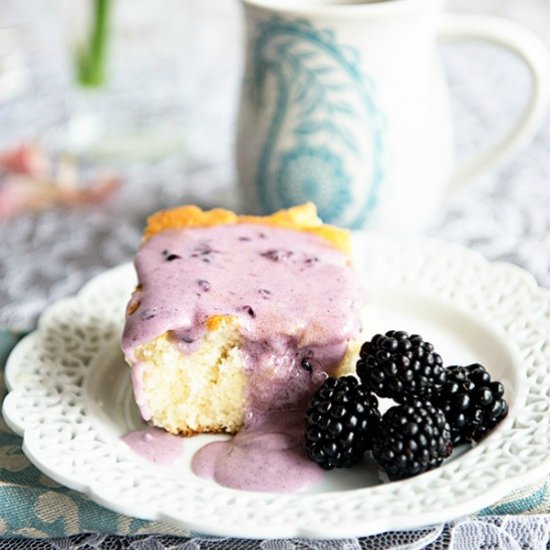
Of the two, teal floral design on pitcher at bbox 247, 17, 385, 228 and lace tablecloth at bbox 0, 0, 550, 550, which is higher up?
teal floral design on pitcher at bbox 247, 17, 385, 228

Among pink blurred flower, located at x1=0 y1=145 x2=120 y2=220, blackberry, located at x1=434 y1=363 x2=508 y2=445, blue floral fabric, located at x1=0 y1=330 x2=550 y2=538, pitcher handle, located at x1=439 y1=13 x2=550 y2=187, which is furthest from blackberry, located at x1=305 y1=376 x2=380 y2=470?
pink blurred flower, located at x1=0 y1=145 x2=120 y2=220

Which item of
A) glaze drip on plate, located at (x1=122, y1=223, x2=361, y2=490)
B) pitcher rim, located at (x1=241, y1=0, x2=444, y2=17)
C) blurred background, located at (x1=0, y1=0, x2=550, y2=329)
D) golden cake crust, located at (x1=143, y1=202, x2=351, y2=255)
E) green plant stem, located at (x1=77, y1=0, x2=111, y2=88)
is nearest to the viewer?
glaze drip on plate, located at (x1=122, y1=223, x2=361, y2=490)

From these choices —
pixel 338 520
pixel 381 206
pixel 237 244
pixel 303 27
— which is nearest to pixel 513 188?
pixel 381 206

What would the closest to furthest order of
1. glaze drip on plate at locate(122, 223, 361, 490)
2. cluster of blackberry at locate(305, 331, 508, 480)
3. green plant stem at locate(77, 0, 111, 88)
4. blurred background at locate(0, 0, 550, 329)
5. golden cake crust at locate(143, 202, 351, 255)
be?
1. cluster of blackberry at locate(305, 331, 508, 480)
2. glaze drip on plate at locate(122, 223, 361, 490)
3. golden cake crust at locate(143, 202, 351, 255)
4. blurred background at locate(0, 0, 550, 329)
5. green plant stem at locate(77, 0, 111, 88)

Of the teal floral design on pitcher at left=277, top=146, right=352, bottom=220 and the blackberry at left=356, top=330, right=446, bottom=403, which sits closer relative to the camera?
the blackberry at left=356, top=330, right=446, bottom=403

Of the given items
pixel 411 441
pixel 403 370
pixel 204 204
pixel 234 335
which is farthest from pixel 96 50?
pixel 411 441

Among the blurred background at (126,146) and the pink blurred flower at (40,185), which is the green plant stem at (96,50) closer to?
the blurred background at (126,146)

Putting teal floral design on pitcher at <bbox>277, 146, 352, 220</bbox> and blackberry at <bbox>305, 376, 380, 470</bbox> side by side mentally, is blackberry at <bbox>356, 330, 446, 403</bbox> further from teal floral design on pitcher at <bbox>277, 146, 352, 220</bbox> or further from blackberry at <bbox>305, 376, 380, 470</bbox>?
teal floral design on pitcher at <bbox>277, 146, 352, 220</bbox>

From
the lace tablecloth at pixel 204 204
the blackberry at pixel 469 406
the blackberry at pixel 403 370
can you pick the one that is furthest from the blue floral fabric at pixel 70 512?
the blackberry at pixel 403 370
